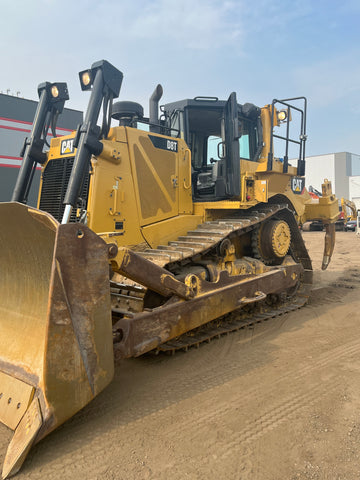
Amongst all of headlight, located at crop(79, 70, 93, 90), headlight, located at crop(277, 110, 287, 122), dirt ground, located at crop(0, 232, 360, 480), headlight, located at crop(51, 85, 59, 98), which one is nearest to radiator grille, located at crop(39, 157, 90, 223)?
headlight, located at crop(51, 85, 59, 98)

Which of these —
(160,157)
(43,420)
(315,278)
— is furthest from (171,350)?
(315,278)

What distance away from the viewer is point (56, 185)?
4516 mm

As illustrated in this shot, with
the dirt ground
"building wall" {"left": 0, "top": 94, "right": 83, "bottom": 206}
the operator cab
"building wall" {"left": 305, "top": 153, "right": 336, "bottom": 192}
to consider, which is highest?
"building wall" {"left": 305, "top": 153, "right": 336, "bottom": 192}

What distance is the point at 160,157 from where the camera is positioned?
459cm

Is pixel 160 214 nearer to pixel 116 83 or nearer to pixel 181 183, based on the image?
pixel 181 183

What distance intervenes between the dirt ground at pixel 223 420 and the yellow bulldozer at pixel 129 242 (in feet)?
0.84

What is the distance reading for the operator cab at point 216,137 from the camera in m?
5.08

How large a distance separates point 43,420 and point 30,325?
2.99 feet

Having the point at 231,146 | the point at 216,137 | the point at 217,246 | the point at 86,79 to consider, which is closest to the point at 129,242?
the point at 217,246

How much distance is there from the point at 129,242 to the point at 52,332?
6.25 feet

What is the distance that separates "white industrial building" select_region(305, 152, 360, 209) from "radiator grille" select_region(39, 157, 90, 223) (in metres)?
45.4

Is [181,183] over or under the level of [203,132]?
under

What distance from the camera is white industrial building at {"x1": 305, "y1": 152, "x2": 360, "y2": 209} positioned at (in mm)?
45906

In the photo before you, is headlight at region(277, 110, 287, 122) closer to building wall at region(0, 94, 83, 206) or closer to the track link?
the track link
